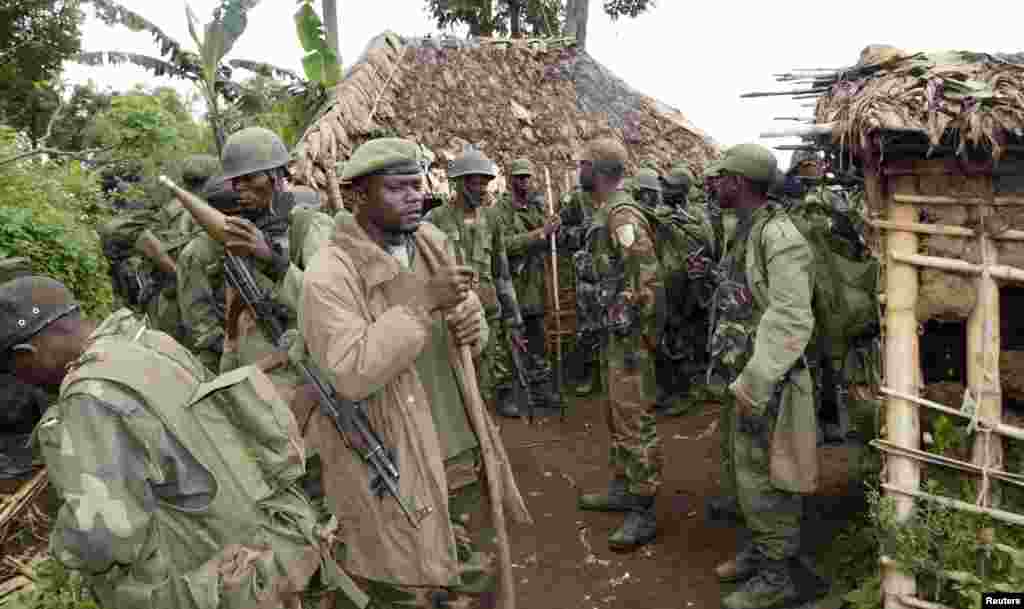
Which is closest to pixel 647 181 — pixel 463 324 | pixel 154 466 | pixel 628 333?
pixel 628 333

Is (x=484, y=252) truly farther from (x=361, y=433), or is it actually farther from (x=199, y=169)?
(x=361, y=433)

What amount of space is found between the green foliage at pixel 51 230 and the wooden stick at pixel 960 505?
22.0ft

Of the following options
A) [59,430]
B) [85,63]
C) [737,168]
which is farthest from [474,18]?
[59,430]

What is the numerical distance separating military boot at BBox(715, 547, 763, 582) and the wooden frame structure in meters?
1.06

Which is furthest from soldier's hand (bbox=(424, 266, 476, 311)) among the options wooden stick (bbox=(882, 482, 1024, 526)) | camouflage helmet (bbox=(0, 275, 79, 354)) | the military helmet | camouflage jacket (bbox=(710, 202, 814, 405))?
the military helmet

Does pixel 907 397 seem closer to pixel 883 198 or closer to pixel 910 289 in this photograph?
pixel 910 289

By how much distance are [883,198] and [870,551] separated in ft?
6.86

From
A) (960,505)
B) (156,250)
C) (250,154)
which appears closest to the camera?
(960,505)

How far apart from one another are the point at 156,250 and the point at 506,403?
152 inches

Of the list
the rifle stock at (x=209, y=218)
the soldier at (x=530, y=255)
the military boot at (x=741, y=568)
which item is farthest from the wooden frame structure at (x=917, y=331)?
the soldier at (x=530, y=255)

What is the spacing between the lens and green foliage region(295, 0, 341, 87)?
9.53 meters

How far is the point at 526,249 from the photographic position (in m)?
8.52

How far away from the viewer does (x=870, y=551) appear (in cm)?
466

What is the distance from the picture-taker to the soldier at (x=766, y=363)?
410 cm
